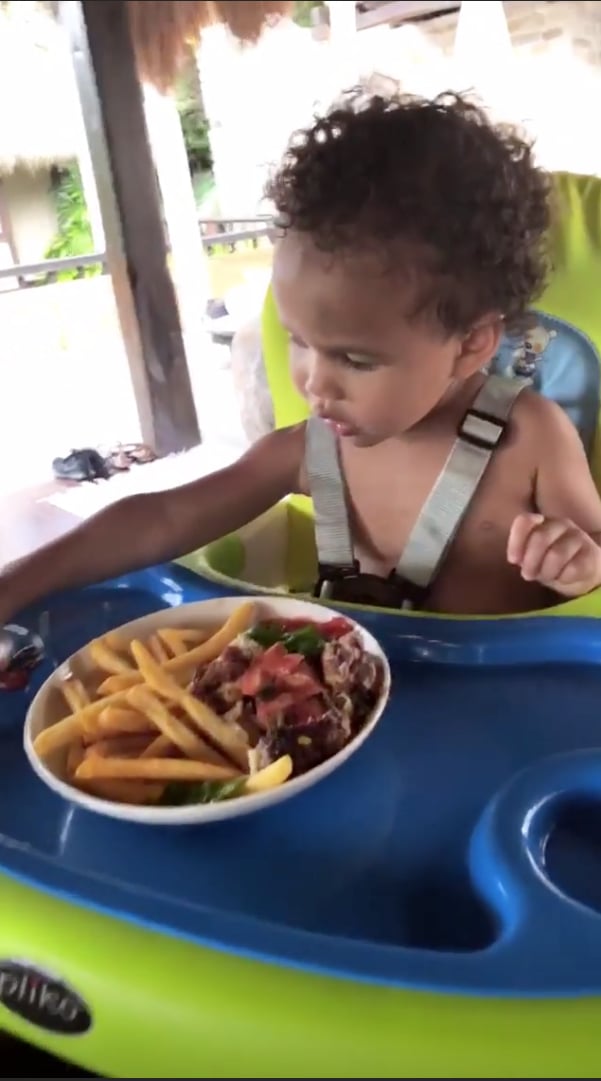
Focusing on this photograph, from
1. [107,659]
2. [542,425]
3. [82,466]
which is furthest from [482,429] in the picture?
[82,466]

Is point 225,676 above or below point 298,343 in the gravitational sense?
below

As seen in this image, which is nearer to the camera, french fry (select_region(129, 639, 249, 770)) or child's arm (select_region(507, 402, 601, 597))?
french fry (select_region(129, 639, 249, 770))

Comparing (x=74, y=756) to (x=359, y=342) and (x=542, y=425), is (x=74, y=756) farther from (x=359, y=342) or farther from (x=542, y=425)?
(x=542, y=425)

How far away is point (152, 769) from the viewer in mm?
Result: 543

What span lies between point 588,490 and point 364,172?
0.32 metres

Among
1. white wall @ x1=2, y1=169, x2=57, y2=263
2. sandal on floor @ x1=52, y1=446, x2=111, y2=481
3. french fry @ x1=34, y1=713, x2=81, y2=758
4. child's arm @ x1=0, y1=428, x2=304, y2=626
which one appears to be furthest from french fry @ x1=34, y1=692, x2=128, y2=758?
sandal on floor @ x1=52, y1=446, x2=111, y2=481

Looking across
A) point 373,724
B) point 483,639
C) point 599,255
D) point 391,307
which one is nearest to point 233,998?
point 373,724

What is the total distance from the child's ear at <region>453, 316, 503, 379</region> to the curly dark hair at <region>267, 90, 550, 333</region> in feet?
0.04

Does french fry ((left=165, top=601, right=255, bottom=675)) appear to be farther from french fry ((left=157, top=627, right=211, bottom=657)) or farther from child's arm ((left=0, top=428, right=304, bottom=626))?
child's arm ((left=0, top=428, right=304, bottom=626))

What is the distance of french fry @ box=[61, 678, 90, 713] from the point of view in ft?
2.06

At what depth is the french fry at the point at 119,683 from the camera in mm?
621

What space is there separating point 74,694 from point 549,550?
323mm

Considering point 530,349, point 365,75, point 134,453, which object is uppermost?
point 365,75

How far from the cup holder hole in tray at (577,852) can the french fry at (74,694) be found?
293 mm
